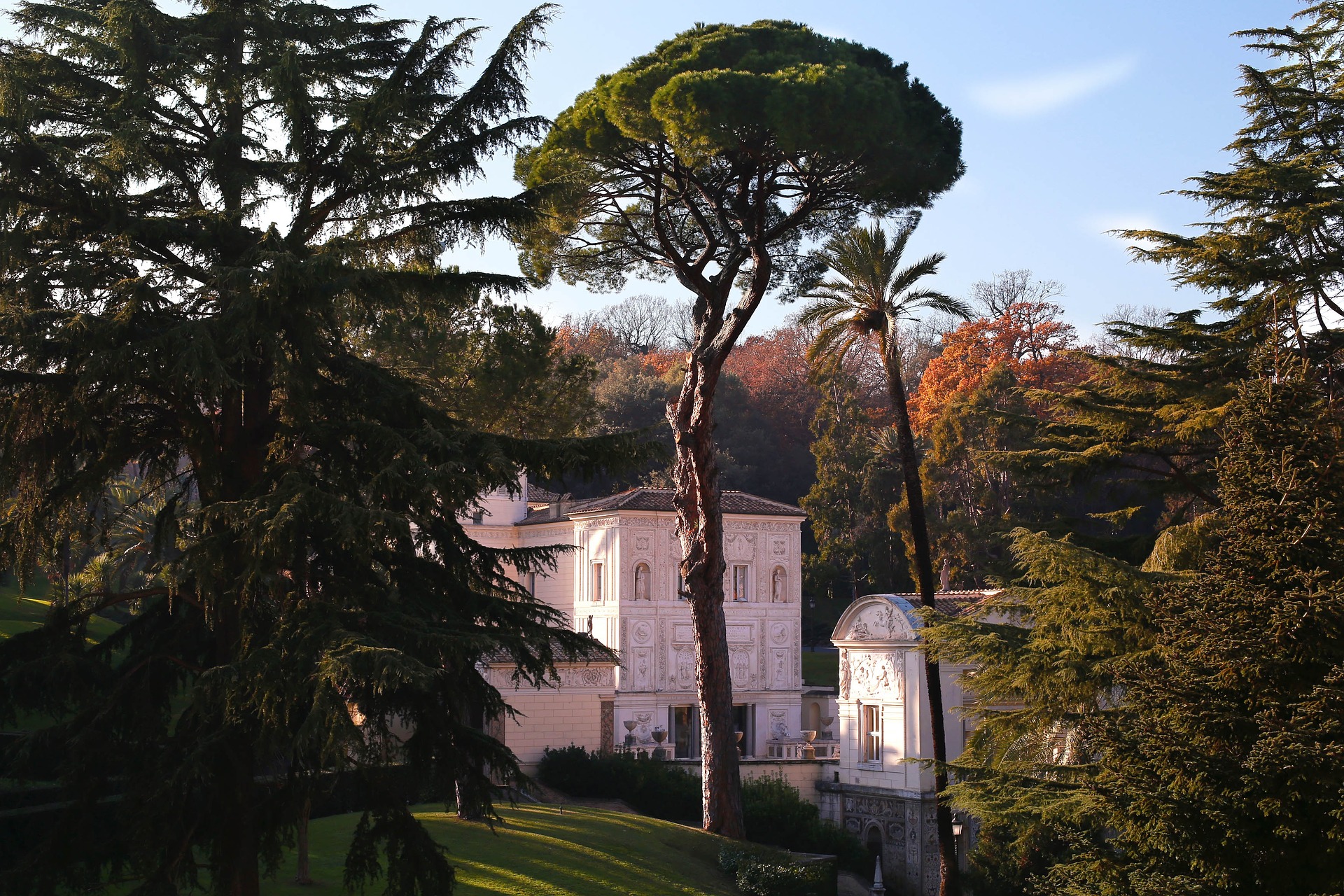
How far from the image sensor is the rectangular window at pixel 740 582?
115 ft

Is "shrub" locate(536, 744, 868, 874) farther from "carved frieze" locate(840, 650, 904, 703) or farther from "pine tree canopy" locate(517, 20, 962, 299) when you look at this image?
"pine tree canopy" locate(517, 20, 962, 299)

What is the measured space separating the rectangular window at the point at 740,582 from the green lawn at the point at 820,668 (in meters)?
10.3

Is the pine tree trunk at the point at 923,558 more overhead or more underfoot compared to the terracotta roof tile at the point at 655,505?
more underfoot

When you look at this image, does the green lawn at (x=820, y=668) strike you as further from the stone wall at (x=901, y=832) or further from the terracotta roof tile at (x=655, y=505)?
the stone wall at (x=901, y=832)

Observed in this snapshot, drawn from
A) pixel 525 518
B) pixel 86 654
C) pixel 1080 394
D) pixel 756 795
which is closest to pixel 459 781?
pixel 86 654

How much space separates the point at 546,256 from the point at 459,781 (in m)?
13.3

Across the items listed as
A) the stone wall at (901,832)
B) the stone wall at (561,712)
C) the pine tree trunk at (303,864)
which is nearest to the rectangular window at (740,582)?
the stone wall at (561,712)

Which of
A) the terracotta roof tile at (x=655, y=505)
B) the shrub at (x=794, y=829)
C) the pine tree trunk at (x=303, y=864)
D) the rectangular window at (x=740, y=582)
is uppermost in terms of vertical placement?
the terracotta roof tile at (x=655, y=505)

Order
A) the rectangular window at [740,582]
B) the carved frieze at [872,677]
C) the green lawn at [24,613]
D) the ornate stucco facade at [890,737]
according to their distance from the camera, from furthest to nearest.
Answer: the rectangular window at [740,582]
the green lawn at [24,613]
the carved frieze at [872,677]
the ornate stucco facade at [890,737]

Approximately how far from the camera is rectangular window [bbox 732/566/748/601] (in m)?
34.9

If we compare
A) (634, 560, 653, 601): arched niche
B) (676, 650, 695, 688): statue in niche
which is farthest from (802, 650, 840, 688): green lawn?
(634, 560, 653, 601): arched niche

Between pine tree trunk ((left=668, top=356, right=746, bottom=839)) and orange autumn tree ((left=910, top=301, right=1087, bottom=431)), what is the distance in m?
24.0

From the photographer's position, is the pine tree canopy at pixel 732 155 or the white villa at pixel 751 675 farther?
the white villa at pixel 751 675

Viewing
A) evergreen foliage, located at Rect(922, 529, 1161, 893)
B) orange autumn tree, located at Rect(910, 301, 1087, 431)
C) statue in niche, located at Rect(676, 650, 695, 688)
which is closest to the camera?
evergreen foliage, located at Rect(922, 529, 1161, 893)
